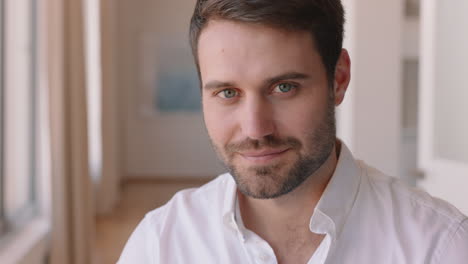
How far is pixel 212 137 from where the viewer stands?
113cm

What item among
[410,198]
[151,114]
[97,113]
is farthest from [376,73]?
[151,114]

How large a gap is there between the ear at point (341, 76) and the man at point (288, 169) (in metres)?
0.02

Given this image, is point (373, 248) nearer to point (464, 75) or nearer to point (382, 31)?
point (464, 75)

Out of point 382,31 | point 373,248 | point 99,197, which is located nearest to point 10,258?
point 373,248

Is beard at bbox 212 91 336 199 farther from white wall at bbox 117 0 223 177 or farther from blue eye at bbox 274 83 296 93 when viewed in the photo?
white wall at bbox 117 0 223 177

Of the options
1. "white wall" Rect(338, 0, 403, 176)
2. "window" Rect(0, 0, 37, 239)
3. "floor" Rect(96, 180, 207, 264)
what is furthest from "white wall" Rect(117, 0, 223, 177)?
"white wall" Rect(338, 0, 403, 176)

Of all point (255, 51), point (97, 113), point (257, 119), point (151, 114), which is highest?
point (255, 51)

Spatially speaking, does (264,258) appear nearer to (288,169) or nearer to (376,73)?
(288,169)

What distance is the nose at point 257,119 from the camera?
1.02 meters

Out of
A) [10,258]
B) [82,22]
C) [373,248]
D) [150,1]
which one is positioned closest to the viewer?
[373,248]

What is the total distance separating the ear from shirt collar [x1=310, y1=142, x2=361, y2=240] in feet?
0.41

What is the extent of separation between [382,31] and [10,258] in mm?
2204

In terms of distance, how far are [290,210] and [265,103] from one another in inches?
9.9

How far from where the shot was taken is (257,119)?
1.02 m
